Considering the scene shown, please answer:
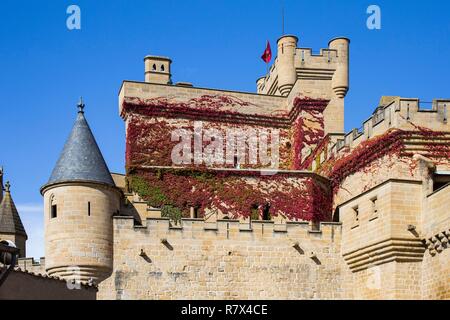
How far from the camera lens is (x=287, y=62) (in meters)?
48.3

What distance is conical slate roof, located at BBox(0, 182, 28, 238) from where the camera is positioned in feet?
148

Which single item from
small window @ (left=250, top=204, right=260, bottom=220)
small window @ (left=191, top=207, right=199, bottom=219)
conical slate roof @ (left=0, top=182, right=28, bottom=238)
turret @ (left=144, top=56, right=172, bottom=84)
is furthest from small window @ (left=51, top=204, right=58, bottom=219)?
turret @ (left=144, top=56, right=172, bottom=84)

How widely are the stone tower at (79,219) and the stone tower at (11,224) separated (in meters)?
10.5

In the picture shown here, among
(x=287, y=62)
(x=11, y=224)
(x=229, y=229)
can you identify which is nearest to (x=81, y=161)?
(x=229, y=229)

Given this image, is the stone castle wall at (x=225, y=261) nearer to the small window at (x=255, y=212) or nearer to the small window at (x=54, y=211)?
the small window at (x=54, y=211)

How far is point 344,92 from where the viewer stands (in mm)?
47812

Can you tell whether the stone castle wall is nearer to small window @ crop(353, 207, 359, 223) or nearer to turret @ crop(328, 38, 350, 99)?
small window @ crop(353, 207, 359, 223)

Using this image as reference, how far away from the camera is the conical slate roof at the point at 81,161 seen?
34.5 m

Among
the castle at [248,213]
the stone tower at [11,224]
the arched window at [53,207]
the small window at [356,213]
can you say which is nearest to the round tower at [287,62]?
the castle at [248,213]

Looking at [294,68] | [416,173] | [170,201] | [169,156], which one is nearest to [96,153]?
[170,201]

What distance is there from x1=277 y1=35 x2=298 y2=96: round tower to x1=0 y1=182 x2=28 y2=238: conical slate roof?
13.4 metres

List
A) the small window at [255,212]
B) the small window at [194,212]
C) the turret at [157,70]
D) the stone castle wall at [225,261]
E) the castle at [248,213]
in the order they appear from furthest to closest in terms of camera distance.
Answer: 1. the turret at [157,70]
2. the small window at [255,212]
3. the small window at [194,212]
4. the stone castle wall at [225,261]
5. the castle at [248,213]
